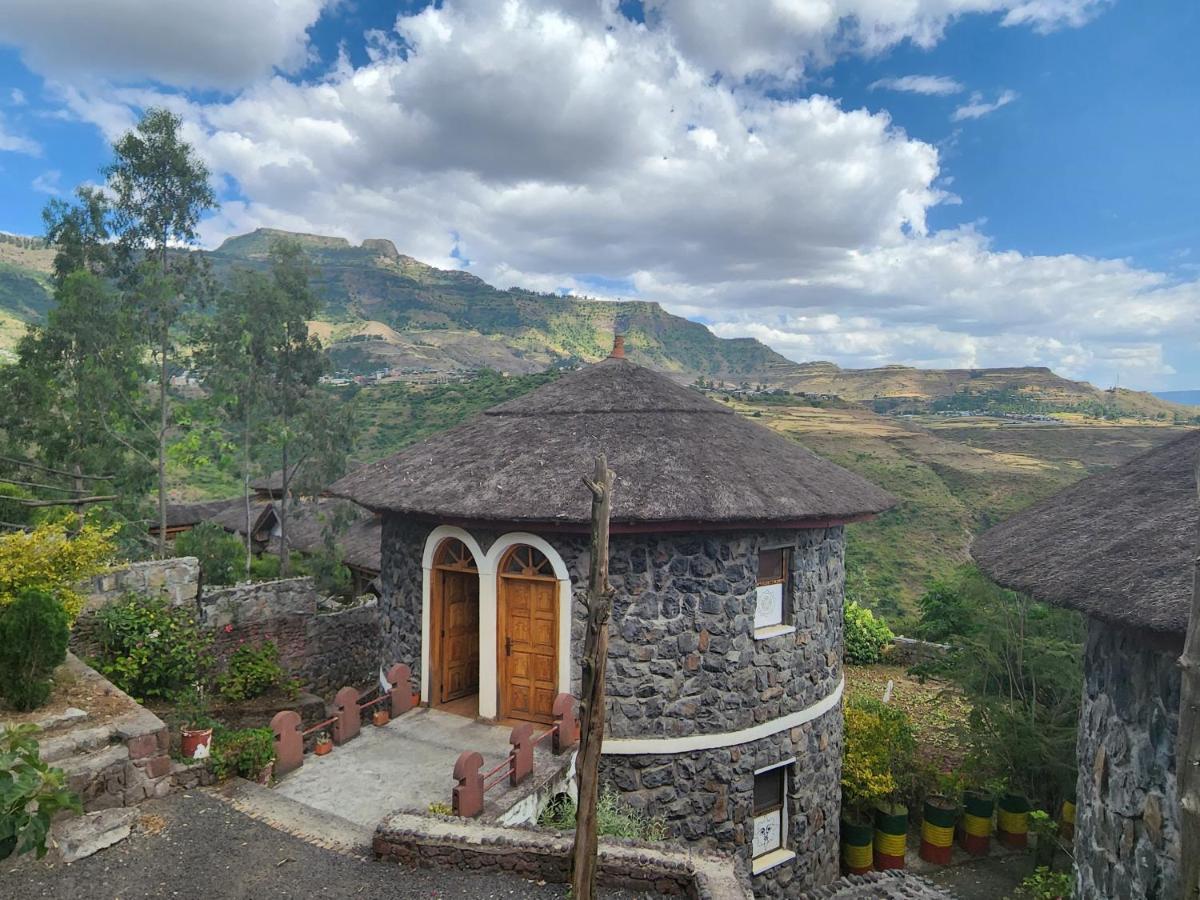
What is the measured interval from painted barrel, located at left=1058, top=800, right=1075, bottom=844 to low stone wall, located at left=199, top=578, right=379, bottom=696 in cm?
1200

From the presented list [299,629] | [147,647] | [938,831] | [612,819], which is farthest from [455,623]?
[938,831]

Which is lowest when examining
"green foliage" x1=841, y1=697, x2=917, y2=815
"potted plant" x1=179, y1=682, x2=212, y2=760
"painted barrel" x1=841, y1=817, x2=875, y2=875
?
"painted barrel" x1=841, y1=817, x2=875, y2=875

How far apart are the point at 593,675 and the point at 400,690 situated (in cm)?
686

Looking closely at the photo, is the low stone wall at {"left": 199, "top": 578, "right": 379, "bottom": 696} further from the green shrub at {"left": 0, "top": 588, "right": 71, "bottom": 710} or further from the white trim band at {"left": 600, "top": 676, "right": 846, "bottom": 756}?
the white trim band at {"left": 600, "top": 676, "right": 846, "bottom": 756}

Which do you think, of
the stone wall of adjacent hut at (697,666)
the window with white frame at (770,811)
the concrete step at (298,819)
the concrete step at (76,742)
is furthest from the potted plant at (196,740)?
the window with white frame at (770,811)

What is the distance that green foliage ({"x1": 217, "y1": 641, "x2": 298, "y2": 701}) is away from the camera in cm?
1323

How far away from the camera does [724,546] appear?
9.61 meters

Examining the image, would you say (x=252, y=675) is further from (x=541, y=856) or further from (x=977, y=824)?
(x=977, y=824)

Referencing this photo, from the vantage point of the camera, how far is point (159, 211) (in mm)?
24250

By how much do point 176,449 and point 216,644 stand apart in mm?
9421

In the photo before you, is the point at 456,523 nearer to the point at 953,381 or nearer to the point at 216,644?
the point at 216,644

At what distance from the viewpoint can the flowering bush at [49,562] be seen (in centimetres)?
839

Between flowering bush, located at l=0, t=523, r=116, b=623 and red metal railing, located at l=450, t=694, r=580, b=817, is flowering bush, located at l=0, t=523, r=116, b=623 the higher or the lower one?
the higher one

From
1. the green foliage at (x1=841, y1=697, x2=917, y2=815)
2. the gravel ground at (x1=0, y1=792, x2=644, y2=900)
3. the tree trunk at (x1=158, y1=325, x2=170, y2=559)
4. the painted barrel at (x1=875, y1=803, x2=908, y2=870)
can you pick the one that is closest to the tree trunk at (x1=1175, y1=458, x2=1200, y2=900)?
the gravel ground at (x1=0, y1=792, x2=644, y2=900)
